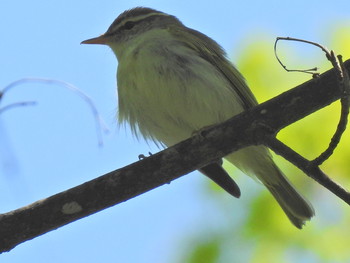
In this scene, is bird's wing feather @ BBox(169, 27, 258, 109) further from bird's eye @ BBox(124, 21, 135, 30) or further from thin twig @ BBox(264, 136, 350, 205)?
thin twig @ BBox(264, 136, 350, 205)

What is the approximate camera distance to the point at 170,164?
3078 millimetres

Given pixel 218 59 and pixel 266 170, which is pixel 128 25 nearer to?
pixel 218 59

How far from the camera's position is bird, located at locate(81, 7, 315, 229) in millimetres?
4113

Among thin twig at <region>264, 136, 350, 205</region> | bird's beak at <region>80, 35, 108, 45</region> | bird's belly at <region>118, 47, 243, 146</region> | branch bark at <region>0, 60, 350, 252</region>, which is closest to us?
thin twig at <region>264, 136, 350, 205</region>

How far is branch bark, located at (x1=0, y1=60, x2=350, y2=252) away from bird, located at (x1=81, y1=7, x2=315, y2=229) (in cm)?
100

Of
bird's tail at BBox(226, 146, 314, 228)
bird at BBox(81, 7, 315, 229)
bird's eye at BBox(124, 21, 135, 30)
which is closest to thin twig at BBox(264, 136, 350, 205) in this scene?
bird at BBox(81, 7, 315, 229)

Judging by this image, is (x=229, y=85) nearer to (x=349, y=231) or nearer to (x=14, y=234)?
(x=349, y=231)

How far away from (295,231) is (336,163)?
51 cm

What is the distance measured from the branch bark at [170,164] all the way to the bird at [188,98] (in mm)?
999

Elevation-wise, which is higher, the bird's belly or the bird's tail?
the bird's belly

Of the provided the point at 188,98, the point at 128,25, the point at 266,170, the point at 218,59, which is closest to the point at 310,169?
the point at 188,98

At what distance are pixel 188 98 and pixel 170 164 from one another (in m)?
1.11

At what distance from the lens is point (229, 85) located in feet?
14.2

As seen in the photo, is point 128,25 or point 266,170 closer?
point 266,170
